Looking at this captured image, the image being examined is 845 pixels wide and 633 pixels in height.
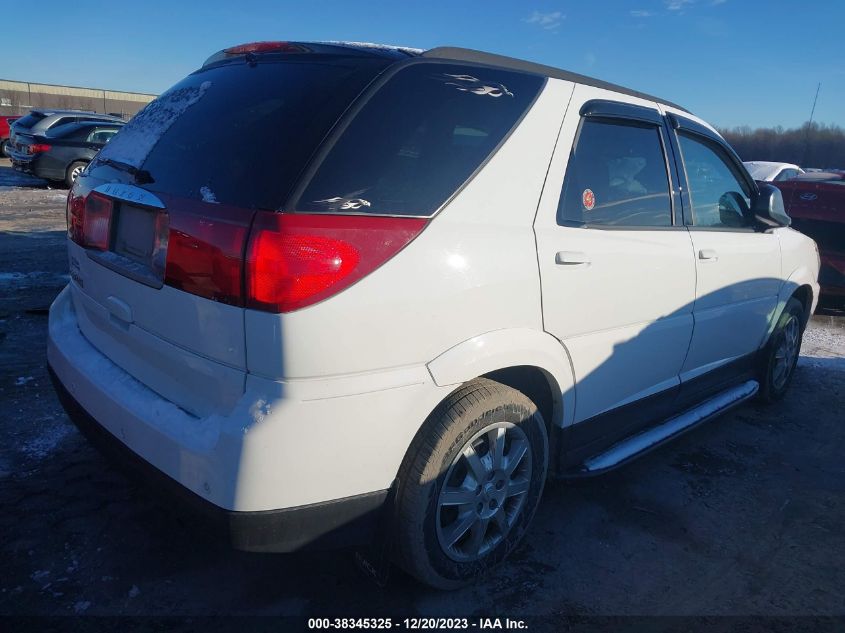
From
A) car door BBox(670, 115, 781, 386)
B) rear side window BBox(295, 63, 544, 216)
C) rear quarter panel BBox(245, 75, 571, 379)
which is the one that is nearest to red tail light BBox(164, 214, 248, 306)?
rear quarter panel BBox(245, 75, 571, 379)

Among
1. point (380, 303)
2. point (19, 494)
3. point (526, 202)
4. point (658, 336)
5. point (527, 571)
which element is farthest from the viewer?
point (658, 336)

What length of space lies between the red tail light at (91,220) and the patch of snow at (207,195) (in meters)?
0.49

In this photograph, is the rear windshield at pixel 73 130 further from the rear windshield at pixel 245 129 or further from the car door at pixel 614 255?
the car door at pixel 614 255

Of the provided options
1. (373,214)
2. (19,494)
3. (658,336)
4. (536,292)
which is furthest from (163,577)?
(658,336)

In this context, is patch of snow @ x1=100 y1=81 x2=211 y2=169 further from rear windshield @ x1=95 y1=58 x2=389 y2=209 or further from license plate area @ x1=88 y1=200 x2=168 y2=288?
license plate area @ x1=88 y1=200 x2=168 y2=288

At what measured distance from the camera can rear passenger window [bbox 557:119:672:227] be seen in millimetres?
2559

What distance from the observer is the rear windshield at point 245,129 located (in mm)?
1887

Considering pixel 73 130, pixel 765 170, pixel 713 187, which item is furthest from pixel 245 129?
pixel 73 130

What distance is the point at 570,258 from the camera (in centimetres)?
243

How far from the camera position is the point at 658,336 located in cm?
302

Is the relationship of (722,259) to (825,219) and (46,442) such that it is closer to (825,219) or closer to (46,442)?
(46,442)

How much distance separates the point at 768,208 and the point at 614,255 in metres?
1.71

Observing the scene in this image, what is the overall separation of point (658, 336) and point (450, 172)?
4.90ft

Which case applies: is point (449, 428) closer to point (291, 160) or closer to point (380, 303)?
point (380, 303)
